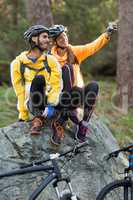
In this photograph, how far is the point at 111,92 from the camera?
525 inches

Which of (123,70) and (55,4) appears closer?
(123,70)

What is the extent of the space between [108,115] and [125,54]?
1457 mm

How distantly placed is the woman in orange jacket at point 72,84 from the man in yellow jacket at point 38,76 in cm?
19

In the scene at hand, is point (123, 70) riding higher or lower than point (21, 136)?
higher

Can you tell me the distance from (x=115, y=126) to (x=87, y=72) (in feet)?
25.7

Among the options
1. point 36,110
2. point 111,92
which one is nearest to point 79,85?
point 36,110

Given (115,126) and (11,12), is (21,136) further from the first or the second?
(11,12)

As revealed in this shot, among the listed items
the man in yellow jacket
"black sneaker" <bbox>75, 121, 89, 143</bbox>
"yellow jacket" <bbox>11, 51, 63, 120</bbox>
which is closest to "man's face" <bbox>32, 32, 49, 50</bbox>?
the man in yellow jacket

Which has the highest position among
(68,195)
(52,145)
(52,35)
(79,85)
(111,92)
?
(111,92)

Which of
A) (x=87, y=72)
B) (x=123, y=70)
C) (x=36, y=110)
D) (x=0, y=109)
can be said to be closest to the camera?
(x=36, y=110)

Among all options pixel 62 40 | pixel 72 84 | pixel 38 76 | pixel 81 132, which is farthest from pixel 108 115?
pixel 38 76

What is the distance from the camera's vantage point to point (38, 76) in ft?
23.8

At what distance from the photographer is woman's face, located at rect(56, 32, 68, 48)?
25.0 feet

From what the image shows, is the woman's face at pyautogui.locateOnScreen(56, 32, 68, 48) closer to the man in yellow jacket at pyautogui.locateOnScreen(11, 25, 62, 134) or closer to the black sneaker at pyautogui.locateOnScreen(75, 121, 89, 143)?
the man in yellow jacket at pyautogui.locateOnScreen(11, 25, 62, 134)
